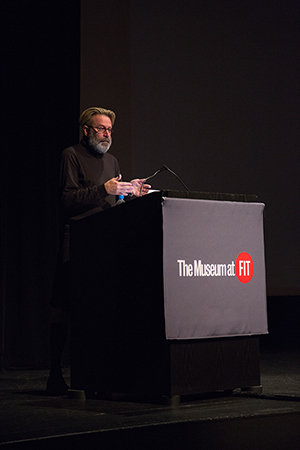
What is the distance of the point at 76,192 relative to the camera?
2.13 m

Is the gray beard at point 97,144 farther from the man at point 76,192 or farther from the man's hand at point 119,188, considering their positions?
the man's hand at point 119,188

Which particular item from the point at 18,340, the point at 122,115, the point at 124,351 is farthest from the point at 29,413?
the point at 122,115

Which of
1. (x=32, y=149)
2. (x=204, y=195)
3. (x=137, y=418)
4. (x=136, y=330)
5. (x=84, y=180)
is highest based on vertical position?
(x=32, y=149)

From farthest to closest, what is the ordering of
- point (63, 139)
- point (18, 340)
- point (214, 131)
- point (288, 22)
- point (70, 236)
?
point (288, 22) → point (214, 131) → point (63, 139) → point (18, 340) → point (70, 236)

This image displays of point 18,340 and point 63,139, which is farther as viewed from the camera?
point 63,139

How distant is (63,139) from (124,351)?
7.00 ft

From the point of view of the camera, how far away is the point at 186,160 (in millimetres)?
3771

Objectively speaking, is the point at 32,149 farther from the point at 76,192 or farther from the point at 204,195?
the point at 204,195

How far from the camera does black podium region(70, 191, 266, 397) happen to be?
64.4 inches

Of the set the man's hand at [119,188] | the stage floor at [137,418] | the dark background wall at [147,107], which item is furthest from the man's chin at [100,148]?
the dark background wall at [147,107]

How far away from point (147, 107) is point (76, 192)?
173 cm

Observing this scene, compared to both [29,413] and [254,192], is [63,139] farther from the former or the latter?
[29,413]

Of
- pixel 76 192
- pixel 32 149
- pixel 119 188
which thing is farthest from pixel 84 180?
pixel 32 149

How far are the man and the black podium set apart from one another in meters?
0.18
